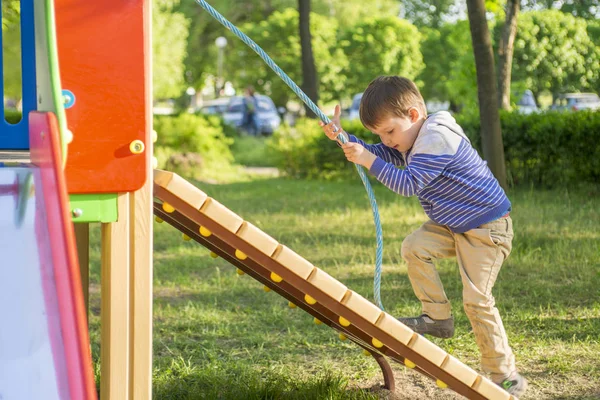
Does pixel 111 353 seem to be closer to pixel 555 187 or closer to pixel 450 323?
pixel 450 323

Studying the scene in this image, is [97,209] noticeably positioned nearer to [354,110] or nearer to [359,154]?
[359,154]

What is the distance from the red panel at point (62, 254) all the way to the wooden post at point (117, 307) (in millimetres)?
309

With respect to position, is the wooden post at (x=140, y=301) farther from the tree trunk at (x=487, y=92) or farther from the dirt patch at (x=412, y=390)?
the tree trunk at (x=487, y=92)

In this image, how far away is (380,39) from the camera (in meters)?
28.7

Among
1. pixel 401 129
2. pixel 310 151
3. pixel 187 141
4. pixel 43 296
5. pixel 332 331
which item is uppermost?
pixel 401 129

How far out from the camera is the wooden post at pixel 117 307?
7.41 feet

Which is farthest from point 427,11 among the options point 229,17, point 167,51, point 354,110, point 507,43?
point 507,43

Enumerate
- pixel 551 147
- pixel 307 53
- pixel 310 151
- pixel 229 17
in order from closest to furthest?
pixel 551 147 < pixel 310 151 < pixel 307 53 < pixel 229 17

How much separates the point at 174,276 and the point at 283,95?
904 inches

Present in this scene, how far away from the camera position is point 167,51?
32.4m

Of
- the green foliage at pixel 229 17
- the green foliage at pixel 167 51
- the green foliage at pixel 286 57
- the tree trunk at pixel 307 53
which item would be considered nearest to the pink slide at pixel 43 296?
the tree trunk at pixel 307 53

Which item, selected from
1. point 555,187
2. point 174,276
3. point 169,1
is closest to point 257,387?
point 174,276

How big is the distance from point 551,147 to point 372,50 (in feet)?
64.4

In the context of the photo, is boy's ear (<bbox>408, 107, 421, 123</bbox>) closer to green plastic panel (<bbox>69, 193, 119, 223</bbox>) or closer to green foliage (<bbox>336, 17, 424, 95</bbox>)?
green plastic panel (<bbox>69, 193, 119, 223</bbox>)
